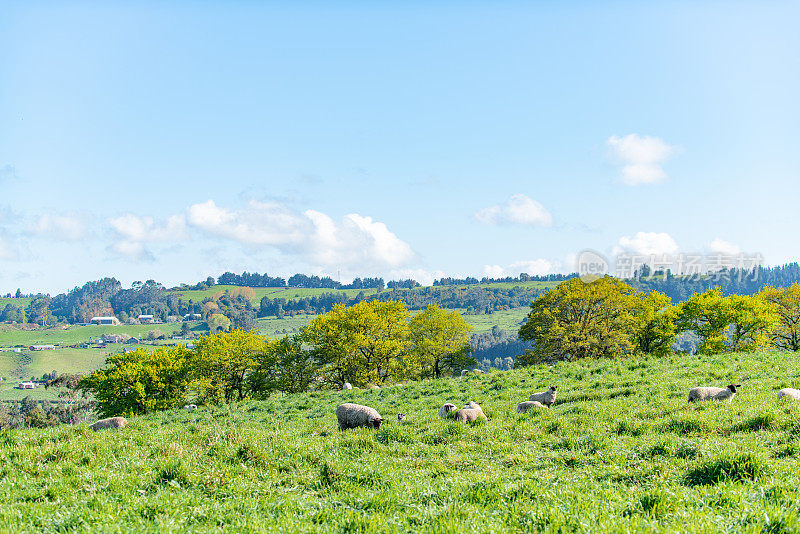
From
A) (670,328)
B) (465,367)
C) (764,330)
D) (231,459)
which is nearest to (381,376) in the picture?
(465,367)

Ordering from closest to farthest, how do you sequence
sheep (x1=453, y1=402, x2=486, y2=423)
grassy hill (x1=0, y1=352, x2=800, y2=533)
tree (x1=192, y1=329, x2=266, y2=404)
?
grassy hill (x1=0, y1=352, x2=800, y2=533)
sheep (x1=453, y1=402, x2=486, y2=423)
tree (x1=192, y1=329, x2=266, y2=404)

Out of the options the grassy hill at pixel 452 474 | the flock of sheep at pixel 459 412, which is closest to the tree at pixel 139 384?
the grassy hill at pixel 452 474

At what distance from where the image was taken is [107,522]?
307 inches

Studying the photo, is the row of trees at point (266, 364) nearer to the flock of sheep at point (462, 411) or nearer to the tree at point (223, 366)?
the tree at point (223, 366)

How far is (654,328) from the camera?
5531cm

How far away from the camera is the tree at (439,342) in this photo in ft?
225

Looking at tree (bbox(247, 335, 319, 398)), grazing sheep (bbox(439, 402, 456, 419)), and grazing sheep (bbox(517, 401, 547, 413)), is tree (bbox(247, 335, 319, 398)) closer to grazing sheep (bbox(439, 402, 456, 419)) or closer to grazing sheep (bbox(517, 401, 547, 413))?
grazing sheep (bbox(439, 402, 456, 419))

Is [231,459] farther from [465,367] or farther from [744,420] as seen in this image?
[465,367]

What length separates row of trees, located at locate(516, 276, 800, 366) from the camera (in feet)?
173

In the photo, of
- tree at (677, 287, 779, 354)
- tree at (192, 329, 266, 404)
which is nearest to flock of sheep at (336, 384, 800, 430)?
Result: tree at (677, 287, 779, 354)

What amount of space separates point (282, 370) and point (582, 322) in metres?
36.2

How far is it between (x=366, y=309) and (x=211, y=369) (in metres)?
20.1

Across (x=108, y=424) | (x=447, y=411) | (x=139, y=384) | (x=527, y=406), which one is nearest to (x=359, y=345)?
(x=139, y=384)

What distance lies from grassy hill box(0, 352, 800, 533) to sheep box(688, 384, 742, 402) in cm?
42
